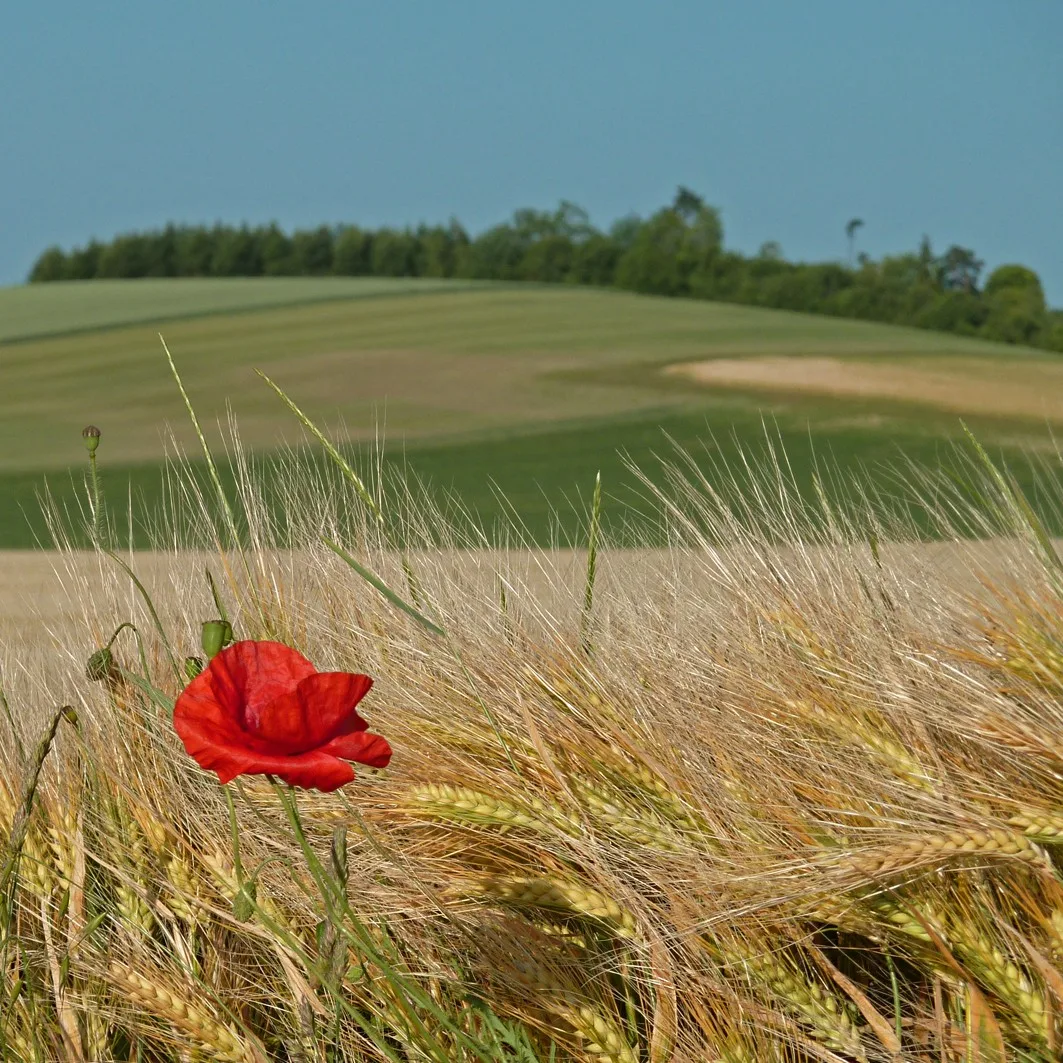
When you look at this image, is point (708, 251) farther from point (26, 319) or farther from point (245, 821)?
point (245, 821)

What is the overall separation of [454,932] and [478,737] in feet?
0.66

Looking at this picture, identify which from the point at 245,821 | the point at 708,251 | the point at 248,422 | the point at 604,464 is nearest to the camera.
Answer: the point at 245,821

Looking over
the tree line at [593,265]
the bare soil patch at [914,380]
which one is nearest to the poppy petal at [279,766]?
the bare soil patch at [914,380]

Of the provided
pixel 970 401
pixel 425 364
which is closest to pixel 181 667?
pixel 970 401

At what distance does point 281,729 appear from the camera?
0.86 meters

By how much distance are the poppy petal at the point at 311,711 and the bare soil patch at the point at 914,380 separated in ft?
45.7

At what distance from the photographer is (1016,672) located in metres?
1.33

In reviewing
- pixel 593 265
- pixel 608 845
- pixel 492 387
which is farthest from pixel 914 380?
pixel 593 265

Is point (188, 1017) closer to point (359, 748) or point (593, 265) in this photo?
point (359, 748)

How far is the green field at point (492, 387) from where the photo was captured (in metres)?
11.3

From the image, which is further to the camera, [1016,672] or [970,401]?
[970,401]

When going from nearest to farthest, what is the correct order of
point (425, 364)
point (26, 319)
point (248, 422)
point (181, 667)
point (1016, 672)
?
point (1016, 672)
point (181, 667)
point (248, 422)
point (425, 364)
point (26, 319)

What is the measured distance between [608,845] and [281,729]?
1.74 ft

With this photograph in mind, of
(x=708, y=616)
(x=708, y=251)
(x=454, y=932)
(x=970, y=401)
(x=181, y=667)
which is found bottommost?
(x=454, y=932)
